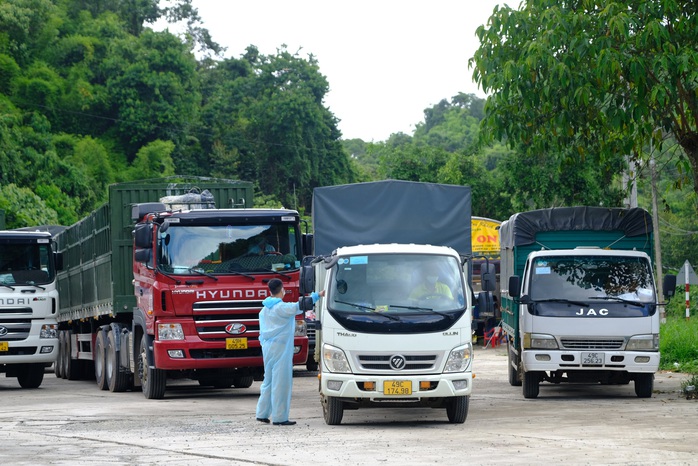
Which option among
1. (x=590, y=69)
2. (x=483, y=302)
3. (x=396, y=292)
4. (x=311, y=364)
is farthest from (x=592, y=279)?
(x=311, y=364)

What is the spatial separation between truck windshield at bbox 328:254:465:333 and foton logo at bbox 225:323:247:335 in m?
3.92

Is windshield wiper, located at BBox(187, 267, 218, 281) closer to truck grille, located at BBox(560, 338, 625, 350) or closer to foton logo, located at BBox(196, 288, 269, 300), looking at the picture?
foton logo, located at BBox(196, 288, 269, 300)

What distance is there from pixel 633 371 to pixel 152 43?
5211 centimetres

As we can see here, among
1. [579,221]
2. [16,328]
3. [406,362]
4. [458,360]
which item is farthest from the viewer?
[16,328]

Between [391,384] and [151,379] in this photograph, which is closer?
[391,384]

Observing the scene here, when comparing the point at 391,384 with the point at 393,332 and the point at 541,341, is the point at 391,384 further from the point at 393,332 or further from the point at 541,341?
the point at 541,341

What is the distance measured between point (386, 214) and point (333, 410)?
3873 mm

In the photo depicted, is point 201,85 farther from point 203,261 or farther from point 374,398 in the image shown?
point 374,398

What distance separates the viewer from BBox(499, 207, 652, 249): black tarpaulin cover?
61.3ft

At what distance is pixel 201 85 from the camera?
7425cm

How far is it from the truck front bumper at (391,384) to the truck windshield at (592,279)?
14.4 feet

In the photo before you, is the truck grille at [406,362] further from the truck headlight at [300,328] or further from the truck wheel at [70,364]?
the truck wheel at [70,364]

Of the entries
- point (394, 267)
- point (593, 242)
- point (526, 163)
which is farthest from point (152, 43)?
point (394, 267)

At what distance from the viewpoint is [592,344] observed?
1664 cm
